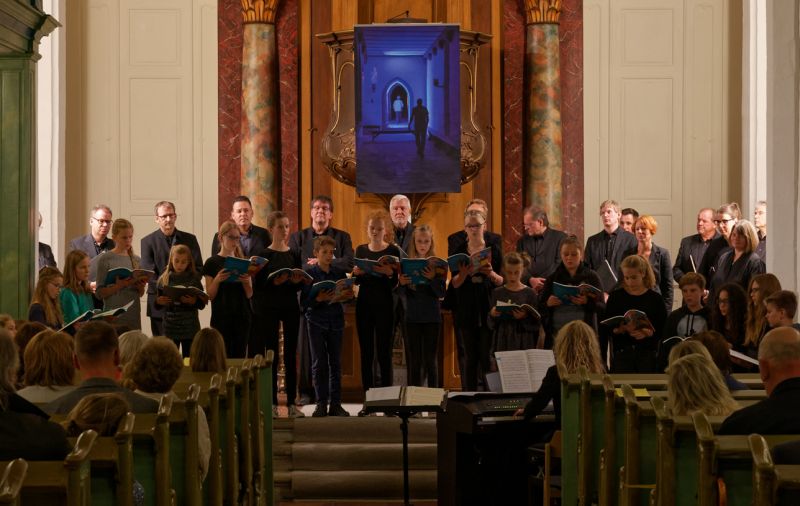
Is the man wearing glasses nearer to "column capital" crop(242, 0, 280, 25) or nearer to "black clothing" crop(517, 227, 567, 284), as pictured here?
"column capital" crop(242, 0, 280, 25)

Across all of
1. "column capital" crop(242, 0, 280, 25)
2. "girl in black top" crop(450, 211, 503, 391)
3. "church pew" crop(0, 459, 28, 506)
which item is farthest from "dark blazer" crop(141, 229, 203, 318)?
"church pew" crop(0, 459, 28, 506)

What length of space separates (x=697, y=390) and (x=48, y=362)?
260cm

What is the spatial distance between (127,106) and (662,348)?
683 centimetres

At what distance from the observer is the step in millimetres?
8289

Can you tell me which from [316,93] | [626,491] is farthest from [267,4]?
[626,491]

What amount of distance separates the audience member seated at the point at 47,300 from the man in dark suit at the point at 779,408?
493 cm

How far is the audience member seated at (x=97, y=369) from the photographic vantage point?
14.9 ft

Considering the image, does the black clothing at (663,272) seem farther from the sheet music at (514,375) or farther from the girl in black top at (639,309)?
the sheet music at (514,375)

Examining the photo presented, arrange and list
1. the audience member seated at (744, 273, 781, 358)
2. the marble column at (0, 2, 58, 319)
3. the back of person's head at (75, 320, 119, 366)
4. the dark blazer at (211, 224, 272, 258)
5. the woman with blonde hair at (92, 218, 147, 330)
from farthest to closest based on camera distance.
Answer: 1. the dark blazer at (211, 224, 272, 258)
2. the woman with blonde hair at (92, 218, 147, 330)
3. the marble column at (0, 2, 58, 319)
4. the audience member seated at (744, 273, 781, 358)
5. the back of person's head at (75, 320, 119, 366)

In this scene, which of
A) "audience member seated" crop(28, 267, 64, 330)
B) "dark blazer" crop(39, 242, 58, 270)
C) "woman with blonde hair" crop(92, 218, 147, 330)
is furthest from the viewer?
"dark blazer" crop(39, 242, 58, 270)

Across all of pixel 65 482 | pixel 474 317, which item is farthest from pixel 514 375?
pixel 65 482

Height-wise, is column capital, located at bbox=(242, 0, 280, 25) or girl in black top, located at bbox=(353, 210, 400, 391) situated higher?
column capital, located at bbox=(242, 0, 280, 25)

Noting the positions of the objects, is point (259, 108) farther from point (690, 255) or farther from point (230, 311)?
point (690, 255)

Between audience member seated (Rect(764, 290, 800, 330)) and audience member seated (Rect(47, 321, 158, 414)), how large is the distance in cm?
366
